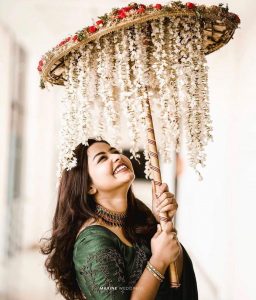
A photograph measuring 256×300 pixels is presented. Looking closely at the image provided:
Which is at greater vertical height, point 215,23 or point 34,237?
point 215,23

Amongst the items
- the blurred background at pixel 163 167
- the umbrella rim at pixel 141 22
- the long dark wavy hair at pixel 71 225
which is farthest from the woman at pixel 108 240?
the blurred background at pixel 163 167

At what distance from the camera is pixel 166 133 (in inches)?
63.6

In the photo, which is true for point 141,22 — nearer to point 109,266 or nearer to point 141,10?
point 141,10

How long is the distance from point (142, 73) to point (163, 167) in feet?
16.7

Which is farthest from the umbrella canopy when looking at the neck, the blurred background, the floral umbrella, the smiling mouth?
the blurred background

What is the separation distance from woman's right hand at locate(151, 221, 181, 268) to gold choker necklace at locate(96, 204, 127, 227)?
0.94 ft

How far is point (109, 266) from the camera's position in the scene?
1378 millimetres

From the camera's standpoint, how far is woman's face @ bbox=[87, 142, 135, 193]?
165 cm

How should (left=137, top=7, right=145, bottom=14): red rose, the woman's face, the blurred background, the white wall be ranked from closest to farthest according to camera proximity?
(left=137, top=7, right=145, bottom=14): red rose
the woman's face
the white wall
the blurred background

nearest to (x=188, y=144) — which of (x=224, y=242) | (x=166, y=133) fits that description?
(x=166, y=133)

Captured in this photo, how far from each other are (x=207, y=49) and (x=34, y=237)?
5.85 m

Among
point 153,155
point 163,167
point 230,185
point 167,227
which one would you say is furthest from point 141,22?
point 163,167

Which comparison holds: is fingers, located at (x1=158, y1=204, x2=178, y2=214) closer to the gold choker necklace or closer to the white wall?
the gold choker necklace

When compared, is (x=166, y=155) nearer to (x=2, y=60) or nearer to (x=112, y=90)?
(x=112, y=90)
